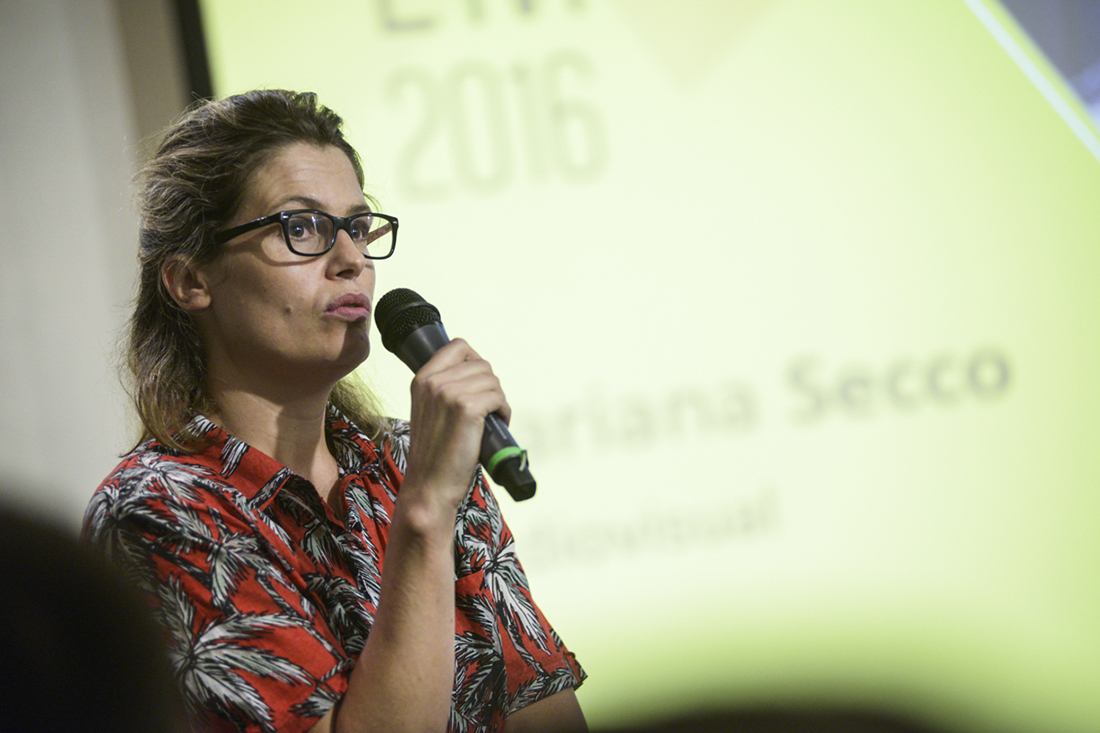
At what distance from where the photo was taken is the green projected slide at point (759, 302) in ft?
7.67

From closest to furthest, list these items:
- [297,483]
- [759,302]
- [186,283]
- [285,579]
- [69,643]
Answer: [69,643] → [285,579] → [297,483] → [186,283] → [759,302]

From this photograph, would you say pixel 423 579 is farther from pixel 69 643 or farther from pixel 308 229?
pixel 69 643

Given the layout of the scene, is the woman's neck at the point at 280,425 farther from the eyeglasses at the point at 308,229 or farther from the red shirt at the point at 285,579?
the eyeglasses at the point at 308,229

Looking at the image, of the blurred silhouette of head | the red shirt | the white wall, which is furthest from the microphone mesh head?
the white wall

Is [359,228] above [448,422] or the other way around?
above

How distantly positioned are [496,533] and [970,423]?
1618mm

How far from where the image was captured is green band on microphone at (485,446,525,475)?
1.05 m

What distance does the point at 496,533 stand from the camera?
1.49 meters

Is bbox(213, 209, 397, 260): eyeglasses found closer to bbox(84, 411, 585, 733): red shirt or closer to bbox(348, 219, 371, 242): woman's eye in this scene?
bbox(348, 219, 371, 242): woman's eye

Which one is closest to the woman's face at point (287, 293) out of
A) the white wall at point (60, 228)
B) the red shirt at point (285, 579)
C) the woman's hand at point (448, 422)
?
the red shirt at point (285, 579)

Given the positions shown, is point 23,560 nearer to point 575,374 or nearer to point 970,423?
point 575,374

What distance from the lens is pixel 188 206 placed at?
1.38 m

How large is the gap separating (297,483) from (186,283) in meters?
0.36

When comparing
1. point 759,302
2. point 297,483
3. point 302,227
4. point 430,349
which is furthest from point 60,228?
point 759,302
